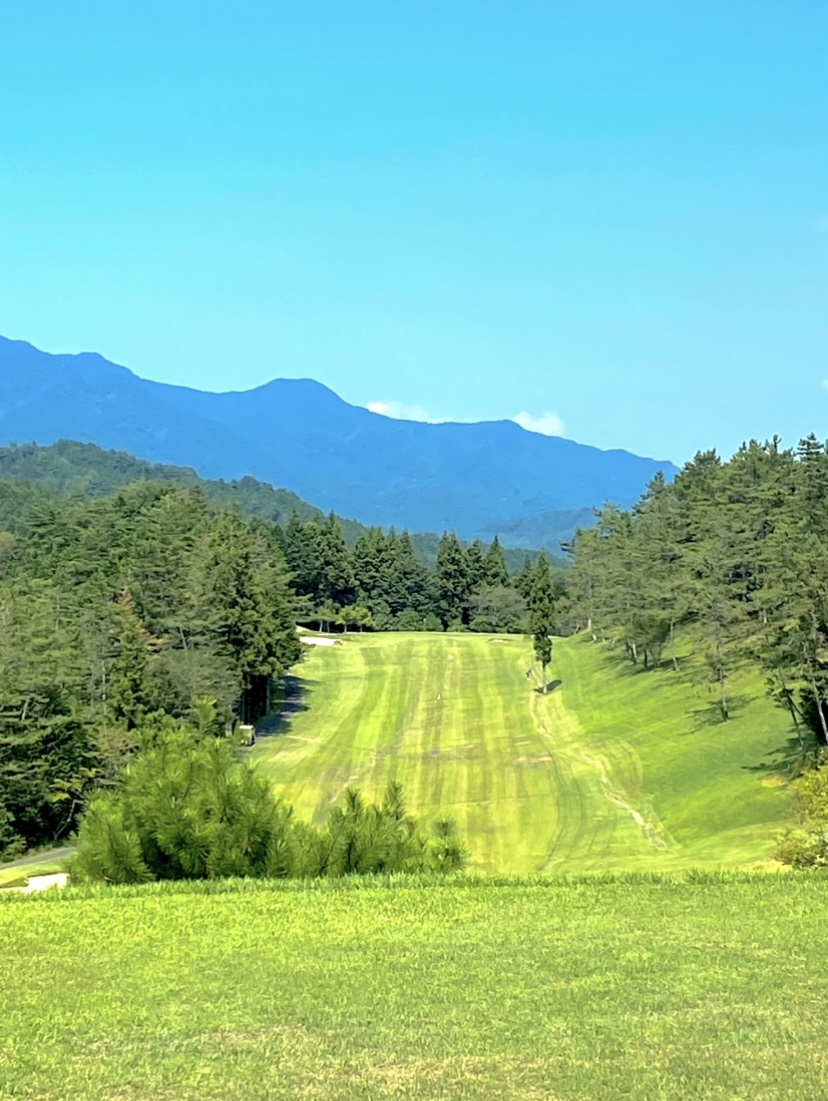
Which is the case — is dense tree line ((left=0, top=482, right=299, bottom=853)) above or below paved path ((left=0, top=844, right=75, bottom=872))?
above


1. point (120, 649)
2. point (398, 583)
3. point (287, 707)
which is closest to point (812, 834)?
point (120, 649)

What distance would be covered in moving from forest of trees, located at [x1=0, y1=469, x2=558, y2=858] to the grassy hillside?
226 inches

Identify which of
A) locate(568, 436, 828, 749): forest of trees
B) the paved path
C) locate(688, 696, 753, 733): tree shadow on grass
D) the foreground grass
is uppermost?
locate(568, 436, 828, 749): forest of trees

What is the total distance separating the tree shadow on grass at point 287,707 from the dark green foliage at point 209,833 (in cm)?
4941

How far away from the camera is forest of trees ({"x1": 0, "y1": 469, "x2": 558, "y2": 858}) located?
44.5 meters

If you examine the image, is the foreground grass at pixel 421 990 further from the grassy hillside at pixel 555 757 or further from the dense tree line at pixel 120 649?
the dense tree line at pixel 120 649

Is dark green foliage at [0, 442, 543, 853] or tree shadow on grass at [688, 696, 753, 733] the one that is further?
tree shadow on grass at [688, 696, 753, 733]

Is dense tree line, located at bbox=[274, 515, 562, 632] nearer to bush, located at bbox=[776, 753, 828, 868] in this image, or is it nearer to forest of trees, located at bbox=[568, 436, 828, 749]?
forest of trees, located at bbox=[568, 436, 828, 749]

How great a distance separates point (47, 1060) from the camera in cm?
596

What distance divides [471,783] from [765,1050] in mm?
42632

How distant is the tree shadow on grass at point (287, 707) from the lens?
6209 cm

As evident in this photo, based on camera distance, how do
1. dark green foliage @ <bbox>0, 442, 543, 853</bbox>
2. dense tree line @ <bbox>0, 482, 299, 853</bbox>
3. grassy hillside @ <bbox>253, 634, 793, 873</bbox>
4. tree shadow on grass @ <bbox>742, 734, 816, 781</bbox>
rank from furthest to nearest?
dark green foliage @ <bbox>0, 442, 543, 853</bbox>, dense tree line @ <bbox>0, 482, 299, 853</bbox>, tree shadow on grass @ <bbox>742, 734, 816, 781</bbox>, grassy hillside @ <bbox>253, 634, 793, 873</bbox>

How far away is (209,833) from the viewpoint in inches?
445

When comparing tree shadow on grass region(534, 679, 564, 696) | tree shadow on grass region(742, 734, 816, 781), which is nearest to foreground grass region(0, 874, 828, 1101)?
tree shadow on grass region(742, 734, 816, 781)
